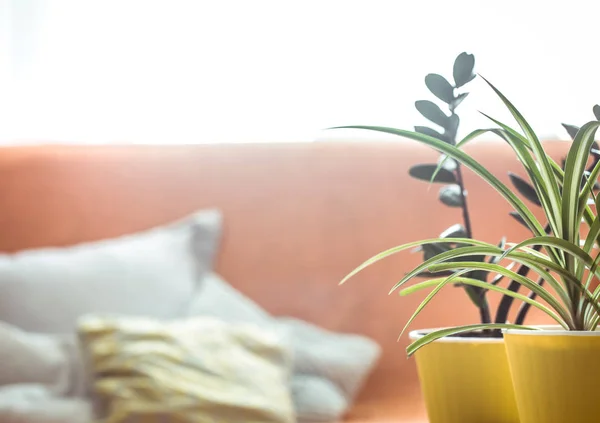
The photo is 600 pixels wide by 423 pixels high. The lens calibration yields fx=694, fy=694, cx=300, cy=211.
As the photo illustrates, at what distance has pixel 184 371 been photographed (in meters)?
1.22

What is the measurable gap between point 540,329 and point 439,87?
27 centimetres

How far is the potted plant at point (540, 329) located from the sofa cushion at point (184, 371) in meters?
0.55

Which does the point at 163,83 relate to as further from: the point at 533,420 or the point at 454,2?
the point at 533,420

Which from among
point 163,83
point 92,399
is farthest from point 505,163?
point 92,399

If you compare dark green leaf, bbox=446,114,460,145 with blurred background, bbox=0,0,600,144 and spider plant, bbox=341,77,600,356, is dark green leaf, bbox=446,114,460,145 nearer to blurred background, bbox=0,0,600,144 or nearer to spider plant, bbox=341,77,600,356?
spider plant, bbox=341,77,600,356

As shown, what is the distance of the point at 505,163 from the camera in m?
1.60

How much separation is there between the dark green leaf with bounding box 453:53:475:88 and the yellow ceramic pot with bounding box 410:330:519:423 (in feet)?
0.89

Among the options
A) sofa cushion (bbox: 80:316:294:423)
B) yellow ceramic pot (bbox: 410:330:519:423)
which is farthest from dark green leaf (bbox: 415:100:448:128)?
sofa cushion (bbox: 80:316:294:423)

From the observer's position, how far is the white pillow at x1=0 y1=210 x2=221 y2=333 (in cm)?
134

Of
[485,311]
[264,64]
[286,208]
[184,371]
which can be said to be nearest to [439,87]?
[485,311]

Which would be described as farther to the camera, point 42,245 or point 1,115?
point 1,115

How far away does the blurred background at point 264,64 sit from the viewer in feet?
5.98

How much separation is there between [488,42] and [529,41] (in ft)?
0.36

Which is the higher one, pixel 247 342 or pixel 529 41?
pixel 529 41
